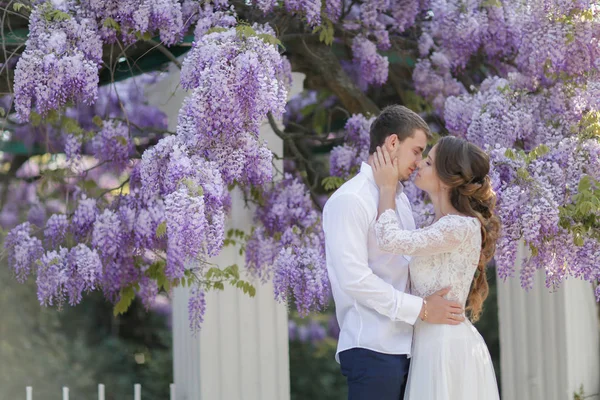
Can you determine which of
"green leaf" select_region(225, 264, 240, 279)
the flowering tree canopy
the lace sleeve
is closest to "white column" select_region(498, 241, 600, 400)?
the flowering tree canopy

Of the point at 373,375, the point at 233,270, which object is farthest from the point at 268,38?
the point at 373,375

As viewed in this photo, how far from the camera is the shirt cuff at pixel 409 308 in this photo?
119 inches

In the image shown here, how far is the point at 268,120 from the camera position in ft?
15.2

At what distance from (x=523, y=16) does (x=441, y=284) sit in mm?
2105

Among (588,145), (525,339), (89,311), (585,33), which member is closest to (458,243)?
(588,145)

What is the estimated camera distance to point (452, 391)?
3.11 m

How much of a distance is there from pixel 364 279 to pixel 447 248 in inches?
12.3

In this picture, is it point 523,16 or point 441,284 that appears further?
point 523,16

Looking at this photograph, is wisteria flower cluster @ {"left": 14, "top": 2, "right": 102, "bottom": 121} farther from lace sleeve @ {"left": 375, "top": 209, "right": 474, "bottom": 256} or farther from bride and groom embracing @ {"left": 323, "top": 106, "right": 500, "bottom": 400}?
lace sleeve @ {"left": 375, "top": 209, "right": 474, "bottom": 256}

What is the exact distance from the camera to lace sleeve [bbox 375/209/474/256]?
3.00 meters

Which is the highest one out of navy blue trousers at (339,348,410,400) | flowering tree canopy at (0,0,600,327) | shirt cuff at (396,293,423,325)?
flowering tree canopy at (0,0,600,327)

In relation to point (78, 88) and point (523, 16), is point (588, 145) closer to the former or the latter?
point (523, 16)

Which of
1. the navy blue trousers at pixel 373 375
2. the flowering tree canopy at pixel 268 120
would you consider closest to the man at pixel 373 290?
the navy blue trousers at pixel 373 375

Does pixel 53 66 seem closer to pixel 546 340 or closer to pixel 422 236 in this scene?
pixel 422 236
